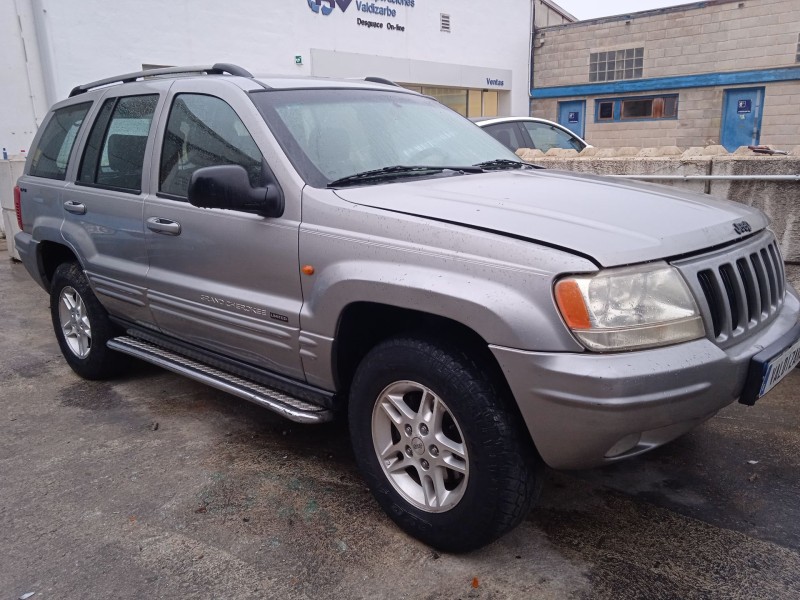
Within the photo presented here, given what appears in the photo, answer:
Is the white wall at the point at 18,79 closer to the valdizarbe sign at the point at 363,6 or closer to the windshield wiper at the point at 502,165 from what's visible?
the valdizarbe sign at the point at 363,6

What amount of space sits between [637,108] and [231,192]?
21534 mm

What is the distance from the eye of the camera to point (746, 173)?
4.86 m

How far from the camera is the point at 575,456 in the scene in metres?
2.31

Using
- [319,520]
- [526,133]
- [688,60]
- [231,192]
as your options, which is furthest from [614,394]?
[688,60]

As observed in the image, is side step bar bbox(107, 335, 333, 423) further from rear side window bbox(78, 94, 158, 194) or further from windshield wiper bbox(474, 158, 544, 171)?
windshield wiper bbox(474, 158, 544, 171)

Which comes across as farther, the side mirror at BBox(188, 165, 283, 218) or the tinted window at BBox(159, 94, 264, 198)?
the tinted window at BBox(159, 94, 264, 198)

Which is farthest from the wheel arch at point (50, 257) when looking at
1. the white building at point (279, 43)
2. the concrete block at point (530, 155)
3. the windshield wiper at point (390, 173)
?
the concrete block at point (530, 155)

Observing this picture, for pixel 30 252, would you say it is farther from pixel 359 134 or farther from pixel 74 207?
A: pixel 359 134

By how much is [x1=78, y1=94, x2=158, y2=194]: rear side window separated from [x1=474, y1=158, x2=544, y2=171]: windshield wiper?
1.87 metres

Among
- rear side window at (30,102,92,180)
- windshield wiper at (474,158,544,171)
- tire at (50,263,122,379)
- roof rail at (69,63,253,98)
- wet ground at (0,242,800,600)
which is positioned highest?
roof rail at (69,63,253,98)

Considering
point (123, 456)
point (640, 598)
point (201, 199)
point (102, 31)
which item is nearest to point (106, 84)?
point (201, 199)

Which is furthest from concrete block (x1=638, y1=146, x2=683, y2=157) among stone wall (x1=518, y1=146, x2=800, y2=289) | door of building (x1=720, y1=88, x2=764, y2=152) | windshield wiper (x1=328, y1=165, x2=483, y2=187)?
door of building (x1=720, y1=88, x2=764, y2=152)

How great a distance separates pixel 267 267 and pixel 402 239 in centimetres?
77

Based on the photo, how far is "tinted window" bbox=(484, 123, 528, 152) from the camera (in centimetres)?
767
